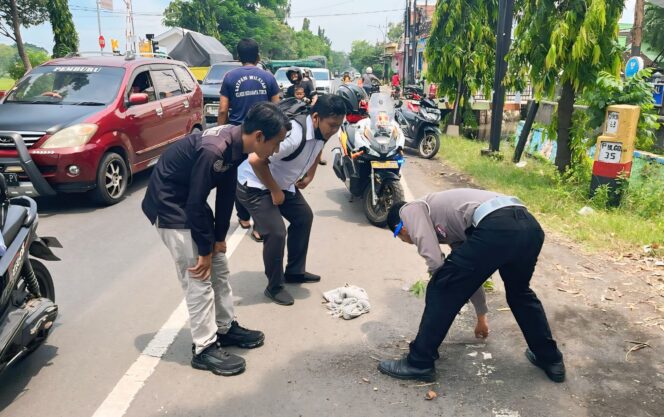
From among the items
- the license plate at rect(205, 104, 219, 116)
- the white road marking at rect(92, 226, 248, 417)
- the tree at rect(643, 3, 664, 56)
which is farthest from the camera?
the tree at rect(643, 3, 664, 56)

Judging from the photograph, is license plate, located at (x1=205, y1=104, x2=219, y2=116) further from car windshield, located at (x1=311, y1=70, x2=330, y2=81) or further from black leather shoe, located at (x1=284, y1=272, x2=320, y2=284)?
car windshield, located at (x1=311, y1=70, x2=330, y2=81)

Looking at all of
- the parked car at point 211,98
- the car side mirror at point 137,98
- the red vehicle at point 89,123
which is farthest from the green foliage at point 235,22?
the car side mirror at point 137,98

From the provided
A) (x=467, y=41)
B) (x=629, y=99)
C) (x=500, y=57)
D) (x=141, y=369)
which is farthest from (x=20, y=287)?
(x=467, y=41)

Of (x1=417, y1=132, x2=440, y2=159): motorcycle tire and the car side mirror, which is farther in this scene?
(x1=417, y1=132, x2=440, y2=159): motorcycle tire

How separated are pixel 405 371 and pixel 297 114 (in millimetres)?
2133

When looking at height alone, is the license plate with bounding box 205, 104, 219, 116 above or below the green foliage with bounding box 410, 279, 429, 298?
above

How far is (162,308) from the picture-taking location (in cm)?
419

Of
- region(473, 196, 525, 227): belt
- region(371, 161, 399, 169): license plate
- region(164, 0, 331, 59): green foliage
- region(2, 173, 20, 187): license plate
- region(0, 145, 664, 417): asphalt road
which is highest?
region(164, 0, 331, 59): green foliage

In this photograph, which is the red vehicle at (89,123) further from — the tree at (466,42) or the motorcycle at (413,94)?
the tree at (466,42)

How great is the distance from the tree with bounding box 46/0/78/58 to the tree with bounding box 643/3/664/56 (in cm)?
2928

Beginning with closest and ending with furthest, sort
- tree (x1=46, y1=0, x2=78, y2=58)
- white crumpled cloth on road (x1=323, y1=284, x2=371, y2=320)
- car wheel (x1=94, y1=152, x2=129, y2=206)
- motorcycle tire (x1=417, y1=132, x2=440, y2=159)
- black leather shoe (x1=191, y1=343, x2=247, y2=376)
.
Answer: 1. black leather shoe (x1=191, y1=343, x2=247, y2=376)
2. white crumpled cloth on road (x1=323, y1=284, x2=371, y2=320)
3. car wheel (x1=94, y1=152, x2=129, y2=206)
4. motorcycle tire (x1=417, y1=132, x2=440, y2=159)
5. tree (x1=46, y1=0, x2=78, y2=58)

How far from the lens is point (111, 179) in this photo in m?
7.09

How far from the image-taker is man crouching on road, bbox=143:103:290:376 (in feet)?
9.84

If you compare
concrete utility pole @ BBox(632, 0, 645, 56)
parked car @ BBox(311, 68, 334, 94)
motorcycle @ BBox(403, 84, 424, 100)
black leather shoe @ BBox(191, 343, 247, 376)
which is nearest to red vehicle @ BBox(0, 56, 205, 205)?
black leather shoe @ BBox(191, 343, 247, 376)
